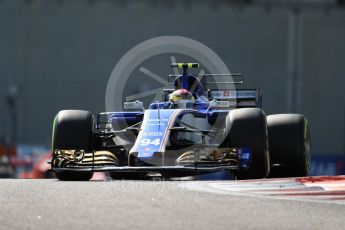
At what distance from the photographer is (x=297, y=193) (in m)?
10.1

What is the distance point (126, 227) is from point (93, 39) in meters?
51.9

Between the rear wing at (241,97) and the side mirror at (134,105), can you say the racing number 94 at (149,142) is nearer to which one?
the side mirror at (134,105)

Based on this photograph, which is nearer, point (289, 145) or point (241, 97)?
point (289, 145)

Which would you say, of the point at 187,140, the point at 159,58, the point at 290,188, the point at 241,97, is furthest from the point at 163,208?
the point at 159,58

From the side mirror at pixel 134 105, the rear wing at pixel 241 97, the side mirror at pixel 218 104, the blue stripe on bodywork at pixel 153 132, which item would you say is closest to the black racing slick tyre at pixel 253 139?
the blue stripe on bodywork at pixel 153 132

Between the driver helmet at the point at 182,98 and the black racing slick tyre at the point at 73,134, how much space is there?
1.42m

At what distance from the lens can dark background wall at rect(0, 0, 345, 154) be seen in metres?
56.7

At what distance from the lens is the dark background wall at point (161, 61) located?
56.7 meters

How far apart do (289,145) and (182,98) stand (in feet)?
6.29

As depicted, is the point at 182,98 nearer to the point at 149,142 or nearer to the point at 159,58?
the point at 149,142

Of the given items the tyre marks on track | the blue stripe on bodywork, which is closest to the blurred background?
the blue stripe on bodywork

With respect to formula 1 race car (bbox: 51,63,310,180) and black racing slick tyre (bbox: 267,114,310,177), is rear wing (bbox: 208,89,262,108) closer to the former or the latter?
formula 1 race car (bbox: 51,63,310,180)

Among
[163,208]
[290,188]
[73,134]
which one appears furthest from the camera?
[73,134]

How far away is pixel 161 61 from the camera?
57.1 meters
